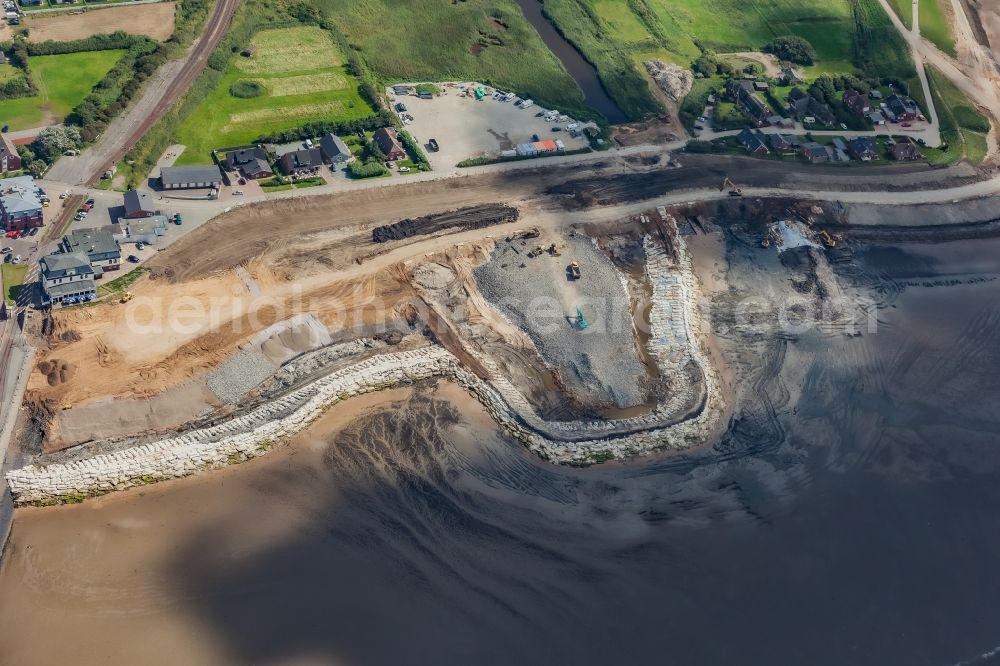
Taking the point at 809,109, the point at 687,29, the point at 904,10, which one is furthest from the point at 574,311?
the point at 904,10

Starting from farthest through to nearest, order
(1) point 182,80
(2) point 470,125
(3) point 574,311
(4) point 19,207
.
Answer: (1) point 182,80, (2) point 470,125, (4) point 19,207, (3) point 574,311

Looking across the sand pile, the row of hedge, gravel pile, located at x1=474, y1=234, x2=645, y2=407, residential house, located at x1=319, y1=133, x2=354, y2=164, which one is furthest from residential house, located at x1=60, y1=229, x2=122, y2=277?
the sand pile

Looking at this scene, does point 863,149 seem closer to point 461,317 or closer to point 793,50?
point 793,50

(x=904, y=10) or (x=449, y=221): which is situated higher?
(x=904, y=10)

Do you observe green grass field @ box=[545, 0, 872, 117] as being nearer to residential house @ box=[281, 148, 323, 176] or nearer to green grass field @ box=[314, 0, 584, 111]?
green grass field @ box=[314, 0, 584, 111]

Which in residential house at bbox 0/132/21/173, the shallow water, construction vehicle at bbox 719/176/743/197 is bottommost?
the shallow water

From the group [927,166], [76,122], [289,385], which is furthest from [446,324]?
[927,166]

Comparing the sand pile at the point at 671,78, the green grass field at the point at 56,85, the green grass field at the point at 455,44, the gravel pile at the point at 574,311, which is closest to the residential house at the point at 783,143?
the sand pile at the point at 671,78
